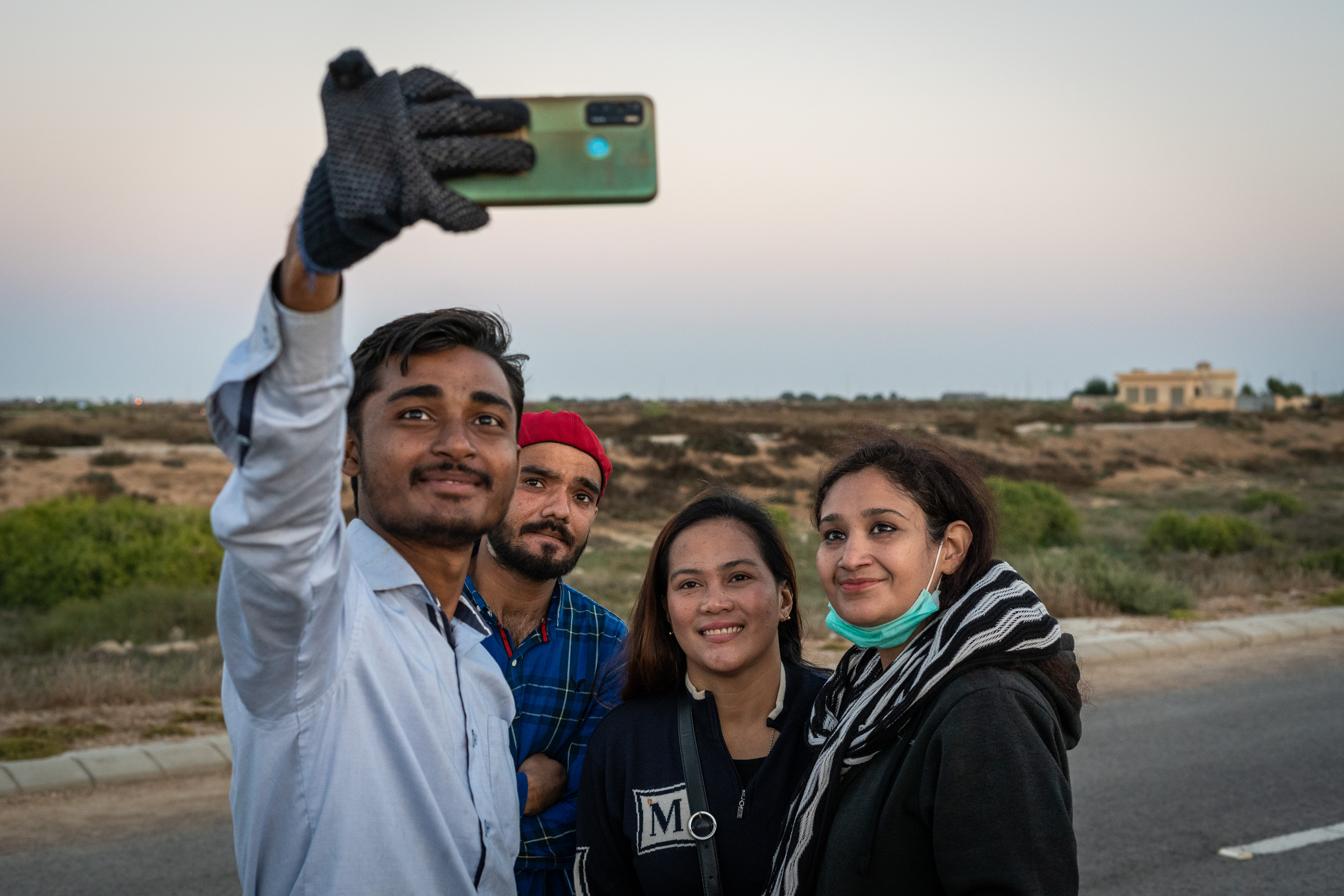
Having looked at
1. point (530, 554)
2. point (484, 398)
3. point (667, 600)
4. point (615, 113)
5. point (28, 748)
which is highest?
point (615, 113)

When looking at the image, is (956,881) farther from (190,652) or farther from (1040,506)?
(1040,506)

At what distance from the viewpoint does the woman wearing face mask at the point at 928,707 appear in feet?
6.31

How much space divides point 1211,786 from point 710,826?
5213mm

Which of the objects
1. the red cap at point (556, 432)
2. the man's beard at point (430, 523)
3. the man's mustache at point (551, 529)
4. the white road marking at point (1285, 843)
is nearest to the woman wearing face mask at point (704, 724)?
the man's mustache at point (551, 529)

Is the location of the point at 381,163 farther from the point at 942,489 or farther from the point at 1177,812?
the point at 1177,812

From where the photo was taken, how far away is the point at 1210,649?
10.2 metres

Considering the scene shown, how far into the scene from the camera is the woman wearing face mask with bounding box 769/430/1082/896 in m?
1.92

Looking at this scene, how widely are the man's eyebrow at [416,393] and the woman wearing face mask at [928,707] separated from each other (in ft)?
3.35

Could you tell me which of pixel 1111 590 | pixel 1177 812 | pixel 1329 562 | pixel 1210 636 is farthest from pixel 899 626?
pixel 1329 562

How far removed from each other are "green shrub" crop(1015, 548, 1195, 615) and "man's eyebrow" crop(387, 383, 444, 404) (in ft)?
34.4

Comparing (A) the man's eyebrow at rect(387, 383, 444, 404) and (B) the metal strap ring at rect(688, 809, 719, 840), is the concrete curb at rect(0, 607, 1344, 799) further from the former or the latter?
(A) the man's eyebrow at rect(387, 383, 444, 404)

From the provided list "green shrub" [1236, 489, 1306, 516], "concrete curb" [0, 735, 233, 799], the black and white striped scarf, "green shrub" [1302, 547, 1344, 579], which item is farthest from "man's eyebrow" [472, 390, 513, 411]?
"green shrub" [1236, 489, 1306, 516]

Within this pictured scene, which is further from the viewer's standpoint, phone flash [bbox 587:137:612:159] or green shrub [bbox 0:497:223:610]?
→ green shrub [bbox 0:497:223:610]

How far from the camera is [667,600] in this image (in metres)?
2.91
